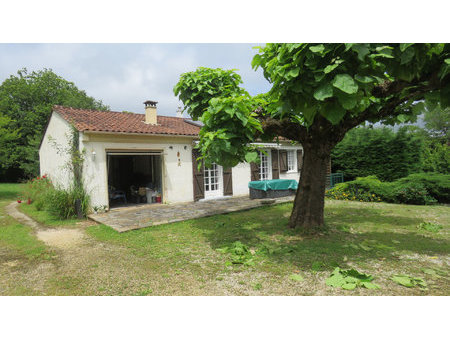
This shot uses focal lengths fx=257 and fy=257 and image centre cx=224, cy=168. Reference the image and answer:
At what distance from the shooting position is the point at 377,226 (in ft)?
23.5

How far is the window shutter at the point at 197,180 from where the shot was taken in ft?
40.8

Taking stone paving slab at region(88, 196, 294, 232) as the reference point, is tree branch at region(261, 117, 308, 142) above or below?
above

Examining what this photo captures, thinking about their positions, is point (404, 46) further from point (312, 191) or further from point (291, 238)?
point (291, 238)

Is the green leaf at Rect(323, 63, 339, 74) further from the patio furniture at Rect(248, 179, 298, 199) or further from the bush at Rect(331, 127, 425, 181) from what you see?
the bush at Rect(331, 127, 425, 181)

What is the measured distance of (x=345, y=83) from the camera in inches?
121

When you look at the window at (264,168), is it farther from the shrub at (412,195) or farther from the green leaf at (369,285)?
the green leaf at (369,285)

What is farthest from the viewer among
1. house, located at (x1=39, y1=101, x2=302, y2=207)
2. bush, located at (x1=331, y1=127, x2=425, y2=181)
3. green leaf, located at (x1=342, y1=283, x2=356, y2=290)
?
bush, located at (x1=331, y1=127, x2=425, y2=181)

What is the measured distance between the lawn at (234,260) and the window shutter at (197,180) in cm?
481

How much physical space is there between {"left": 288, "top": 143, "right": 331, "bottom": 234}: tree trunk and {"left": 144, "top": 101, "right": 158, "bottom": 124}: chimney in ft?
29.0

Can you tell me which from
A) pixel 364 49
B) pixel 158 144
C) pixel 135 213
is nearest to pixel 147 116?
pixel 158 144

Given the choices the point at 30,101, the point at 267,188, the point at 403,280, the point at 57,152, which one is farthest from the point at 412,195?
the point at 30,101

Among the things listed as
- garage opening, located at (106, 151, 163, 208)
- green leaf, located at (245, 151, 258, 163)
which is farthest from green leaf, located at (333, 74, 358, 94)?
garage opening, located at (106, 151, 163, 208)

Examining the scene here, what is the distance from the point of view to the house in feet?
32.3

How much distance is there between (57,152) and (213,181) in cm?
729
